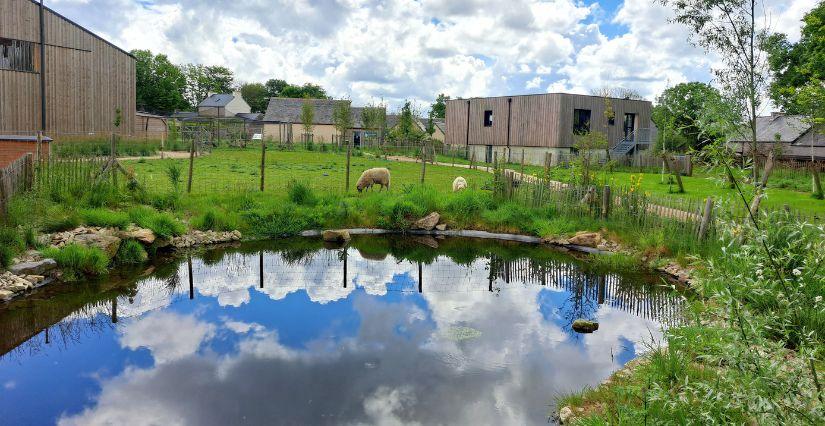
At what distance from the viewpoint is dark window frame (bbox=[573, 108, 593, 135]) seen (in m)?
37.4

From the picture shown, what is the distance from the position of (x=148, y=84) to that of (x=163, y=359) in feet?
238

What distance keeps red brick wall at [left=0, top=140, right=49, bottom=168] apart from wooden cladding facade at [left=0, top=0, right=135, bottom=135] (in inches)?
551

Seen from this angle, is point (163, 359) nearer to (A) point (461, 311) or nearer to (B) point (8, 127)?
(A) point (461, 311)

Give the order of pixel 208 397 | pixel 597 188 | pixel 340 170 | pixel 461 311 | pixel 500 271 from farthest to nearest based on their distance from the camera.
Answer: pixel 340 170
pixel 597 188
pixel 500 271
pixel 461 311
pixel 208 397

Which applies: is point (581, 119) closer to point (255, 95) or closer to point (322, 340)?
point (322, 340)

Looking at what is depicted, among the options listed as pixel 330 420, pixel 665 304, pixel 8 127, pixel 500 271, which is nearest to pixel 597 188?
pixel 500 271

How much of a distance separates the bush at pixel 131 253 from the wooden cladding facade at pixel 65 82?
1819 cm

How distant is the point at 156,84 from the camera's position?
239 ft

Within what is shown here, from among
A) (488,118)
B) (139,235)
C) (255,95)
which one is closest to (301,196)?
(139,235)

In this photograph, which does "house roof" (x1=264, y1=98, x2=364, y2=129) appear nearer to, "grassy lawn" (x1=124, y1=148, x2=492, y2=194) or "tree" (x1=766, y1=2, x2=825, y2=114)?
"grassy lawn" (x1=124, y1=148, x2=492, y2=194)

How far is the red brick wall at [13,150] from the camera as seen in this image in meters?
13.7


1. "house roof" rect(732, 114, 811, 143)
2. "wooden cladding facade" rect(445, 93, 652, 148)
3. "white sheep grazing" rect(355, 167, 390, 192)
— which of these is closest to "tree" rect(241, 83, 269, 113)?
"wooden cladding facade" rect(445, 93, 652, 148)

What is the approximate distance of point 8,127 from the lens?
26469mm

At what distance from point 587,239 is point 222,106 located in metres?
61.5
